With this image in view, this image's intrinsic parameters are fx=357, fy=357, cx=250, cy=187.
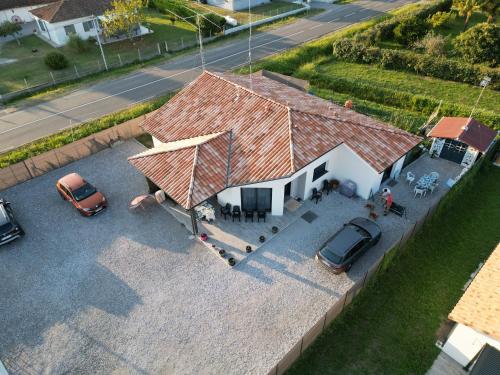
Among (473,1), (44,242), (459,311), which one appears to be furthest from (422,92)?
(44,242)

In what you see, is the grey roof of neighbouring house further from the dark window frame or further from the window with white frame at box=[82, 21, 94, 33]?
the dark window frame

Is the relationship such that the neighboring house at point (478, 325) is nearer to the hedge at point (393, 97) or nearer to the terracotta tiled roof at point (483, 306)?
the terracotta tiled roof at point (483, 306)

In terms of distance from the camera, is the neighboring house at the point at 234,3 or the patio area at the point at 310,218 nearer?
the patio area at the point at 310,218

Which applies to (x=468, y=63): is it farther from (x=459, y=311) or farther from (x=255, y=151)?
(x=459, y=311)

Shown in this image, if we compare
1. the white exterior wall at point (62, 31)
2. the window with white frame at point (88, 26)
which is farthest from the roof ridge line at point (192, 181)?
the window with white frame at point (88, 26)

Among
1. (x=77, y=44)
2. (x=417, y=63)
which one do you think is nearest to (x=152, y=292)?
(x=417, y=63)

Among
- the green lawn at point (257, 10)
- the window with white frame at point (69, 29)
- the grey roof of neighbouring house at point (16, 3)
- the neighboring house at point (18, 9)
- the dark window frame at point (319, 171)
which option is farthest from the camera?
the green lawn at point (257, 10)

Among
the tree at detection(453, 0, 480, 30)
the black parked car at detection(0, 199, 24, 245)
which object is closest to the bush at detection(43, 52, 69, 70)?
the black parked car at detection(0, 199, 24, 245)
